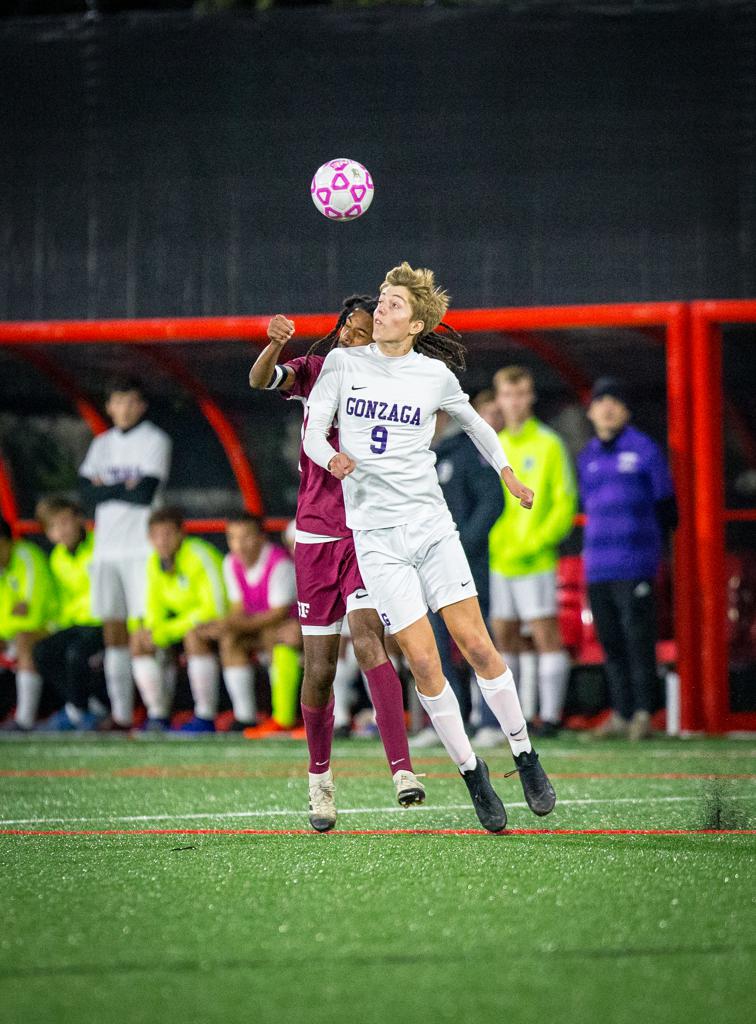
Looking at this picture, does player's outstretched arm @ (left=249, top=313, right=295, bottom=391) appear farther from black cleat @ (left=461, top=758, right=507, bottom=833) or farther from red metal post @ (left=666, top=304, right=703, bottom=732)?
red metal post @ (left=666, top=304, right=703, bottom=732)

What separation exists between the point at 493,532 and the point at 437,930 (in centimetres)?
705

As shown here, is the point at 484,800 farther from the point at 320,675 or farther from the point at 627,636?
the point at 627,636

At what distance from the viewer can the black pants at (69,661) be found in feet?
37.6

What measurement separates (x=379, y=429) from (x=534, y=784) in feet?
4.19

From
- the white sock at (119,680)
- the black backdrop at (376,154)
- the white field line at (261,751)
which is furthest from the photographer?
the black backdrop at (376,154)

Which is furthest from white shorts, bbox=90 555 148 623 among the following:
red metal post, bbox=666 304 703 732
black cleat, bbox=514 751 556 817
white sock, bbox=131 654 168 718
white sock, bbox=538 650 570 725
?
black cleat, bbox=514 751 556 817

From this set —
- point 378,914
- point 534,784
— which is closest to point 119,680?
point 534,784

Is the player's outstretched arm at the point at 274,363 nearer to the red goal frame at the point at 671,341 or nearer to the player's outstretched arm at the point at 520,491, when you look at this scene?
the player's outstretched arm at the point at 520,491

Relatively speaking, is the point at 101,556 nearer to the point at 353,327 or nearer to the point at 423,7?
the point at 423,7

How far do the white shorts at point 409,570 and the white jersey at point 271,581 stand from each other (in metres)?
5.61

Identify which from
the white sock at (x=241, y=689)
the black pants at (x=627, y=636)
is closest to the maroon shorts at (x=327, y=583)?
the black pants at (x=627, y=636)

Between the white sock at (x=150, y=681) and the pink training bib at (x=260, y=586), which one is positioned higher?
the pink training bib at (x=260, y=586)

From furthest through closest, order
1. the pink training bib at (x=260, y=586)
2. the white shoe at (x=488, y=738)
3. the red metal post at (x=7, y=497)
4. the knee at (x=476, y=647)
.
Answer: the red metal post at (x=7, y=497)
the pink training bib at (x=260, y=586)
the white shoe at (x=488, y=738)
the knee at (x=476, y=647)

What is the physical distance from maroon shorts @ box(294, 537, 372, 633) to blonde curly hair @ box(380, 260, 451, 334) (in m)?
0.81
